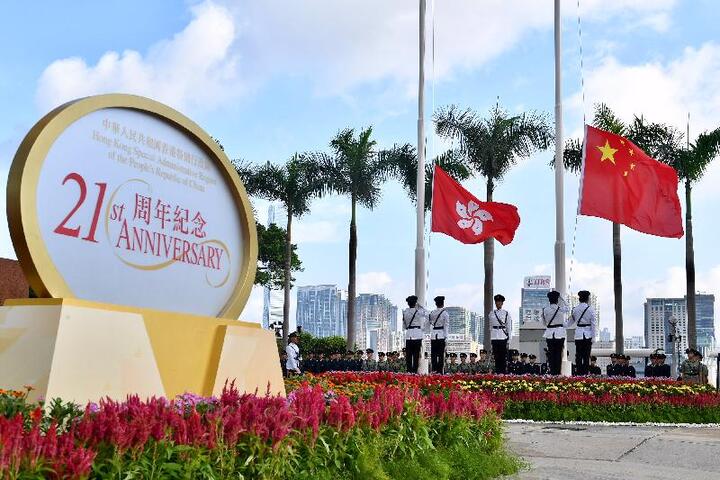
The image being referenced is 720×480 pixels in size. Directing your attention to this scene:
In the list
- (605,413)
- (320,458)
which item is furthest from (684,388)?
(320,458)

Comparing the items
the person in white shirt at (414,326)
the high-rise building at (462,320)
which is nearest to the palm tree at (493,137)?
the person in white shirt at (414,326)

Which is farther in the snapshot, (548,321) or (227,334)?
(548,321)

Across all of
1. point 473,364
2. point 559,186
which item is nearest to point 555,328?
point 559,186

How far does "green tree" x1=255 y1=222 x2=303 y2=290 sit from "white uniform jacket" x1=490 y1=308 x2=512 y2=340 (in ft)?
83.4

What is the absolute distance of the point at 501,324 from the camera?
16750 mm

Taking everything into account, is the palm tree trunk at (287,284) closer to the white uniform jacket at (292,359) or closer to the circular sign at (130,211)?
the white uniform jacket at (292,359)

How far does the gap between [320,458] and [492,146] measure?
27.0m

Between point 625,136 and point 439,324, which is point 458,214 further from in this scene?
point 625,136

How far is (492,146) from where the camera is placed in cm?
3097

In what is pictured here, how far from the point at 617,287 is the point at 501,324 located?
54.5 ft

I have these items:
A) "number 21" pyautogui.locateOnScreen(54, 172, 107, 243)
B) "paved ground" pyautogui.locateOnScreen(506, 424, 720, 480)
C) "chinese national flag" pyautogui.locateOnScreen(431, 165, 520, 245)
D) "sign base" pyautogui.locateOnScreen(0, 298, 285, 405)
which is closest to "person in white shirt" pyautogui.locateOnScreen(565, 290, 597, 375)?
"chinese national flag" pyautogui.locateOnScreen(431, 165, 520, 245)

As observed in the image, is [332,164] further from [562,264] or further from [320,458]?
[320,458]

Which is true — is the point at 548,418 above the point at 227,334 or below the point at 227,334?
below

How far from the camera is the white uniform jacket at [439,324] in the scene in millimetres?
16922
